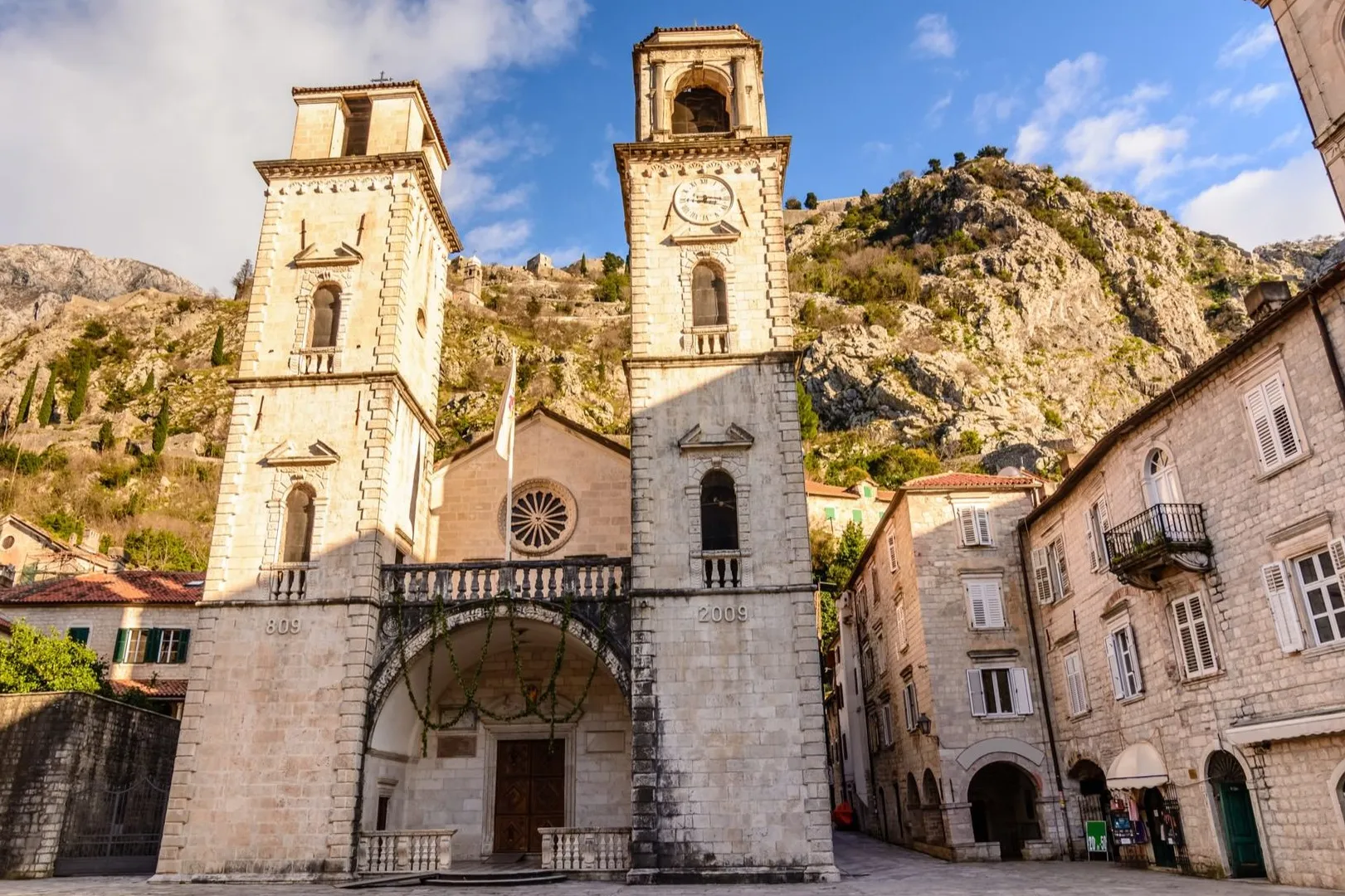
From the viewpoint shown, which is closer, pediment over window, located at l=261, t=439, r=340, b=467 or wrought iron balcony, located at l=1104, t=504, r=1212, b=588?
wrought iron balcony, located at l=1104, t=504, r=1212, b=588

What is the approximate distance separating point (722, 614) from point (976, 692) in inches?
386

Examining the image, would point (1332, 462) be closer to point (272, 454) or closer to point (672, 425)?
point (672, 425)

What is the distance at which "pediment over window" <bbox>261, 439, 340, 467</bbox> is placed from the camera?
750 inches

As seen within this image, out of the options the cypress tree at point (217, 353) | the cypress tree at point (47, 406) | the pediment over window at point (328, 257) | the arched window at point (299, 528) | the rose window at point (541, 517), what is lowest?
the arched window at point (299, 528)

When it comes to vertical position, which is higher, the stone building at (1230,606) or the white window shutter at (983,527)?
the white window shutter at (983,527)

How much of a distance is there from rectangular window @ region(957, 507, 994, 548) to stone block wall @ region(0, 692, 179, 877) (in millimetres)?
21915

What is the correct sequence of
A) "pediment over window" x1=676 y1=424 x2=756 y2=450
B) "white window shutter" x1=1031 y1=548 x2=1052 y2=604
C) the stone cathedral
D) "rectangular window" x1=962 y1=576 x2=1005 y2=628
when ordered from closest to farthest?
1. the stone cathedral
2. "pediment over window" x1=676 y1=424 x2=756 y2=450
3. "white window shutter" x1=1031 y1=548 x2=1052 y2=604
4. "rectangular window" x1=962 y1=576 x2=1005 y2=628

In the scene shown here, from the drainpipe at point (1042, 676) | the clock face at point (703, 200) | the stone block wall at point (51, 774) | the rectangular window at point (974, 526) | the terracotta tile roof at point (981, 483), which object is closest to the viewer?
the stone block wall at point (51, 774)

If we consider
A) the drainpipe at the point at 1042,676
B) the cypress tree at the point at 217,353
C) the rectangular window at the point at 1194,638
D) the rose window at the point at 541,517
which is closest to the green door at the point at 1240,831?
the rectangular window at the point at 1194,638

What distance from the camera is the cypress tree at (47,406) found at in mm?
76688

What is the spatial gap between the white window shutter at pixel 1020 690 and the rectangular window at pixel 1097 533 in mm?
4555

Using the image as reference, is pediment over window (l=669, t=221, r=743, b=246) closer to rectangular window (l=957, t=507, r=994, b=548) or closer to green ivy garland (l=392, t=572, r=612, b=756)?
green ivy garland (l=392, t=572, r=612, b=756)

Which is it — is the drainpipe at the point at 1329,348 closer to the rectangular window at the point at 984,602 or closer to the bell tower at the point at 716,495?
the bell tower at the point at 716,495

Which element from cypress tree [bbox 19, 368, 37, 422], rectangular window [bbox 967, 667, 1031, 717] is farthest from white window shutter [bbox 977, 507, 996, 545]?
cypress tree [bbox 19, 368, 37, 422]
